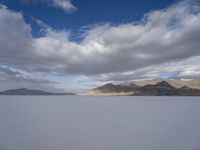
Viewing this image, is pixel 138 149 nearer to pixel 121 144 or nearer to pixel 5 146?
pixel 121 144

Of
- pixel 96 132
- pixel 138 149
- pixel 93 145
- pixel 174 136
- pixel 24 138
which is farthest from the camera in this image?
pixel 96 132

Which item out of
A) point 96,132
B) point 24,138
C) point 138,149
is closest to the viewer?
point 138,149

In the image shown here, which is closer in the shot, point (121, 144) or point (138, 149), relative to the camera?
point (138, 149)

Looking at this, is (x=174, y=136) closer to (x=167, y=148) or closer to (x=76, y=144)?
(x=167, y=148)

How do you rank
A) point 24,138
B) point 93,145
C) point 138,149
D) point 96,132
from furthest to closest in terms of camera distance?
point 96,132 < point 24,138 < point 93,145 < point 138,149

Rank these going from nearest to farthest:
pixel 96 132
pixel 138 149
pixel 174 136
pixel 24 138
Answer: pixel 138 149, pixel 24 138, pixel 174 136, pixel 96 132

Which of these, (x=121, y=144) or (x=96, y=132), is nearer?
(x=121, y=144)

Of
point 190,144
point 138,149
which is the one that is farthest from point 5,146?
point 190,144

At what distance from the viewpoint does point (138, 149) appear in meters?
13.2

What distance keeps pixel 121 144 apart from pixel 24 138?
27.9 feet

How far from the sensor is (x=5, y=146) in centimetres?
1347

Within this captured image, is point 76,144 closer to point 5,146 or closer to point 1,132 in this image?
point 5,146

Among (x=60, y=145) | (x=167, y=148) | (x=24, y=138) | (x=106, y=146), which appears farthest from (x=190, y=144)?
(x=24, y=138)

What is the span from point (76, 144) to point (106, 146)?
94.6 inches
